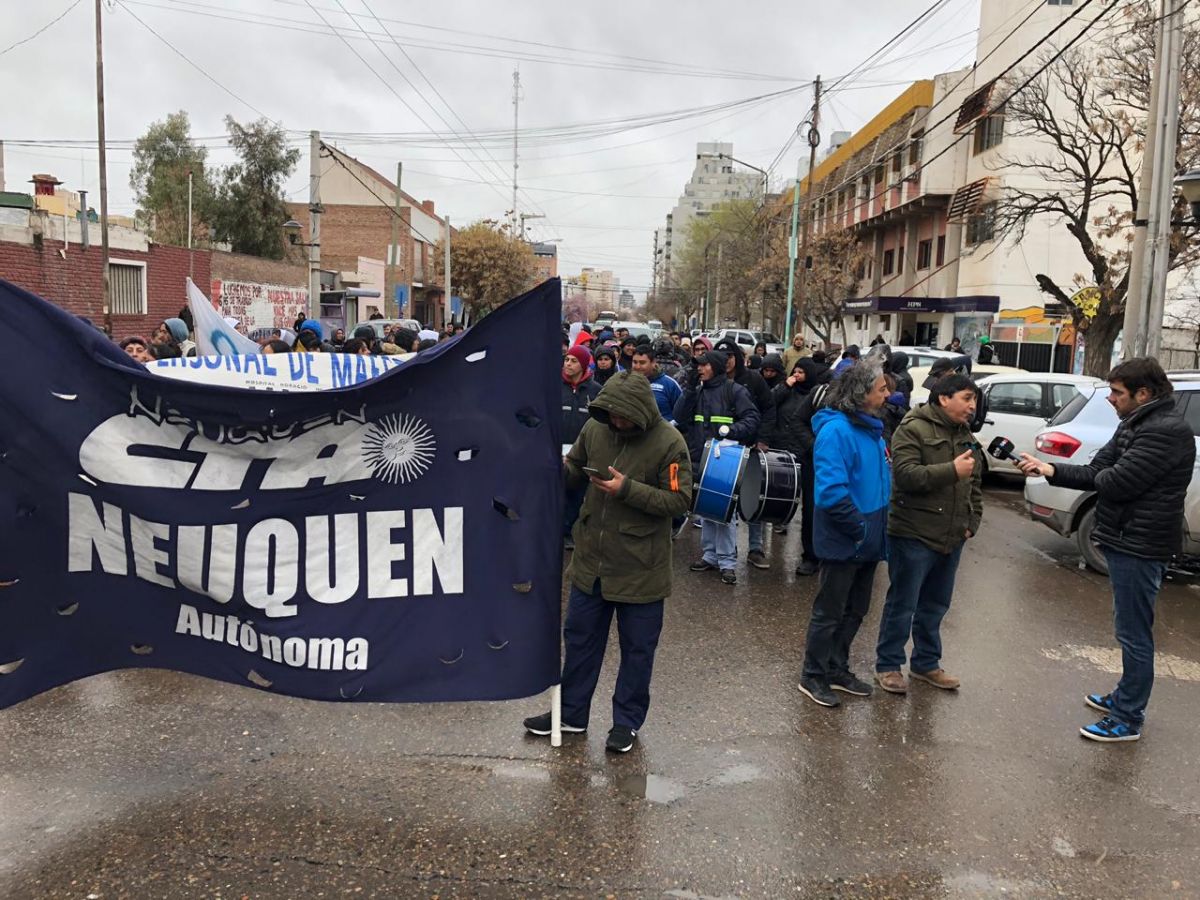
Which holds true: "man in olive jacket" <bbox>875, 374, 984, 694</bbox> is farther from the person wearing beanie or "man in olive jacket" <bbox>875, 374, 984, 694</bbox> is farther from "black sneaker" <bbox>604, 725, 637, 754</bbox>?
the person wearing beanie

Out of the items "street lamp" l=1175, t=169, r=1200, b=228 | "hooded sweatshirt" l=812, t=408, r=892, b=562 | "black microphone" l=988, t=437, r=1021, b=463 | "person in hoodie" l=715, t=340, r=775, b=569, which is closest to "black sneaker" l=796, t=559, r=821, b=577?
"person in hoodie" l=715, t=340, r=775, b=569

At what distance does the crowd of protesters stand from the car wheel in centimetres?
331

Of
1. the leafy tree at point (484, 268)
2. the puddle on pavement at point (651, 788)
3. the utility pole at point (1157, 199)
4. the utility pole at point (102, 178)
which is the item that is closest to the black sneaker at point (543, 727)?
the puddle on pavement at point (651, 788)

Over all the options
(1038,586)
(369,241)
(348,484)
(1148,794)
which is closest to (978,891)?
(1148,794)

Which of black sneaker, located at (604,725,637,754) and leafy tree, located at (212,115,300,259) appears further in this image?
leafy tree, located at (212,115,300,259)

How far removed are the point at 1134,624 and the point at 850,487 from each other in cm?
148

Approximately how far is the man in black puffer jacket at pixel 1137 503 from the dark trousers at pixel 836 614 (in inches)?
39.4

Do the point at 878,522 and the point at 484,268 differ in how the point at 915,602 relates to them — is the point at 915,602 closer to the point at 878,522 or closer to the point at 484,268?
the point at 878,522

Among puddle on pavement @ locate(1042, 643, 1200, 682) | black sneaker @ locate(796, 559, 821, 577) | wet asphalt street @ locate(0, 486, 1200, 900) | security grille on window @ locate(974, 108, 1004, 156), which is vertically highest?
security grille on window @ locate(974, 108, 1004, 156)

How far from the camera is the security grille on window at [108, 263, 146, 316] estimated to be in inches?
881

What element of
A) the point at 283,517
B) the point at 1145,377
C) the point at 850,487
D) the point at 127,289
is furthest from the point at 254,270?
the point at 1145,377

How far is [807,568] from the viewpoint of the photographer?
7398 millimetres

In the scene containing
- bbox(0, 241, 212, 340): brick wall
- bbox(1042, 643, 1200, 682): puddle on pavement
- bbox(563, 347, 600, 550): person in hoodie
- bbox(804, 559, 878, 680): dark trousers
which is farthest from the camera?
bbox(0, 241, 212, 340): brick wall

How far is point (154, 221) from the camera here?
4834cm
